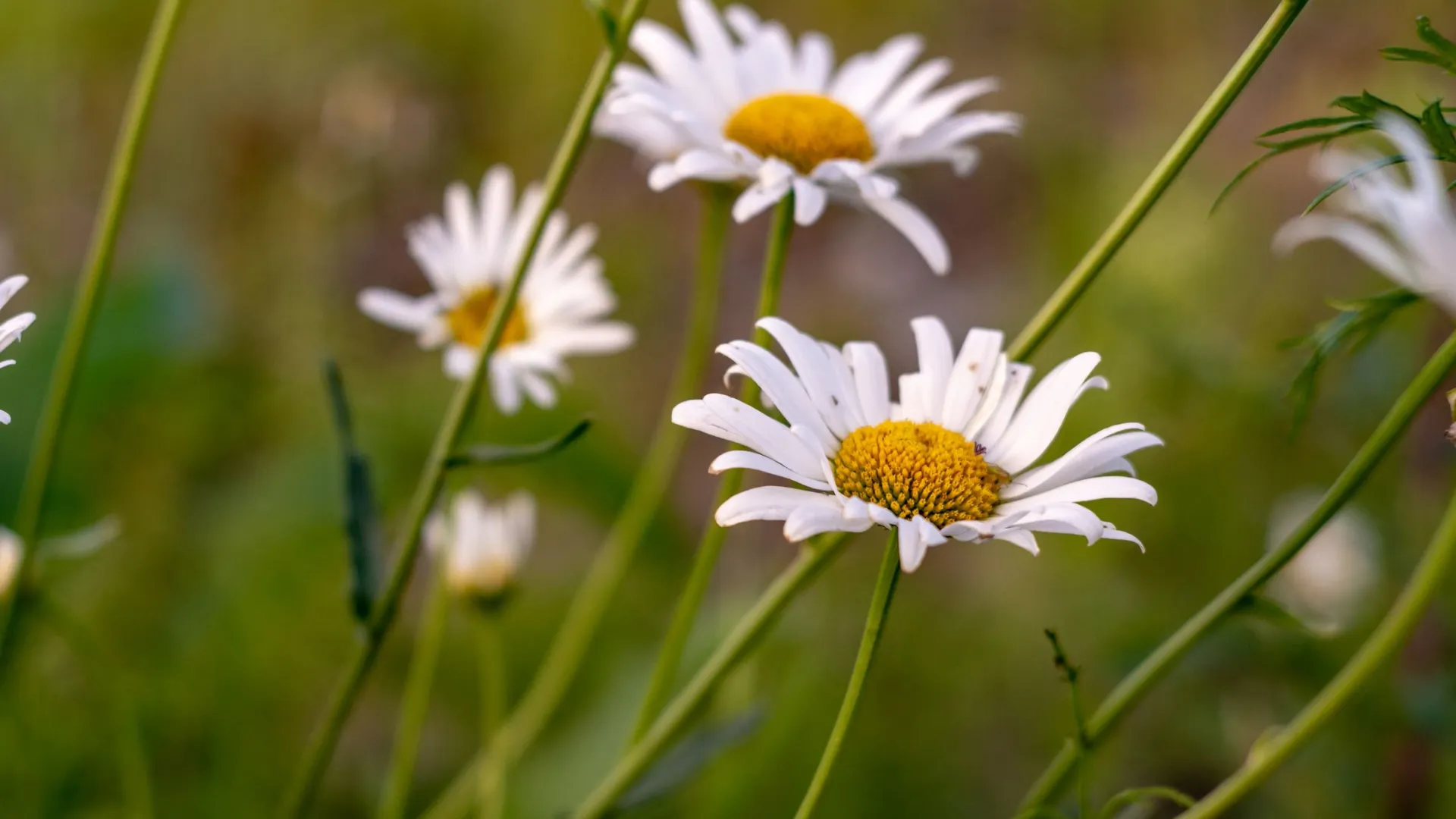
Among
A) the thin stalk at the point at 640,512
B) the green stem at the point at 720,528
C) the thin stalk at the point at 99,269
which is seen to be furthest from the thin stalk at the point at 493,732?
the thin stalk at the point at 99,269

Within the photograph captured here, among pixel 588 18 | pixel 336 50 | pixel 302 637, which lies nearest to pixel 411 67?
pixel 336 50

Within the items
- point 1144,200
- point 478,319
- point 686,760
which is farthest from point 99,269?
point 1144,200

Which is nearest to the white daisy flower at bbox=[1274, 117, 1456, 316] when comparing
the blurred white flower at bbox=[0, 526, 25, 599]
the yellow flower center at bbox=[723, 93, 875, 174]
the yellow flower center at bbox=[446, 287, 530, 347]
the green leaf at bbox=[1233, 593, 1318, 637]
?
the green leaf at bbox=[1233, 593, 1318, 637]

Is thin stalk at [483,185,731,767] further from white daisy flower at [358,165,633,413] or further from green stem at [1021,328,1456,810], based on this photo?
green stem at [1021,328,1456,810]

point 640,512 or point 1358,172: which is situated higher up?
point 1358,172

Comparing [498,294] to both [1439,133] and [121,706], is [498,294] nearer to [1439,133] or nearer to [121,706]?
[121,706]

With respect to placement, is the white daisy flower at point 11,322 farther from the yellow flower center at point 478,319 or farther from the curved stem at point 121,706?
the yellow flower center at point 478,319

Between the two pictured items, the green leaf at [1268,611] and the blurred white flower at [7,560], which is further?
the blurred white flower at [7,560]
